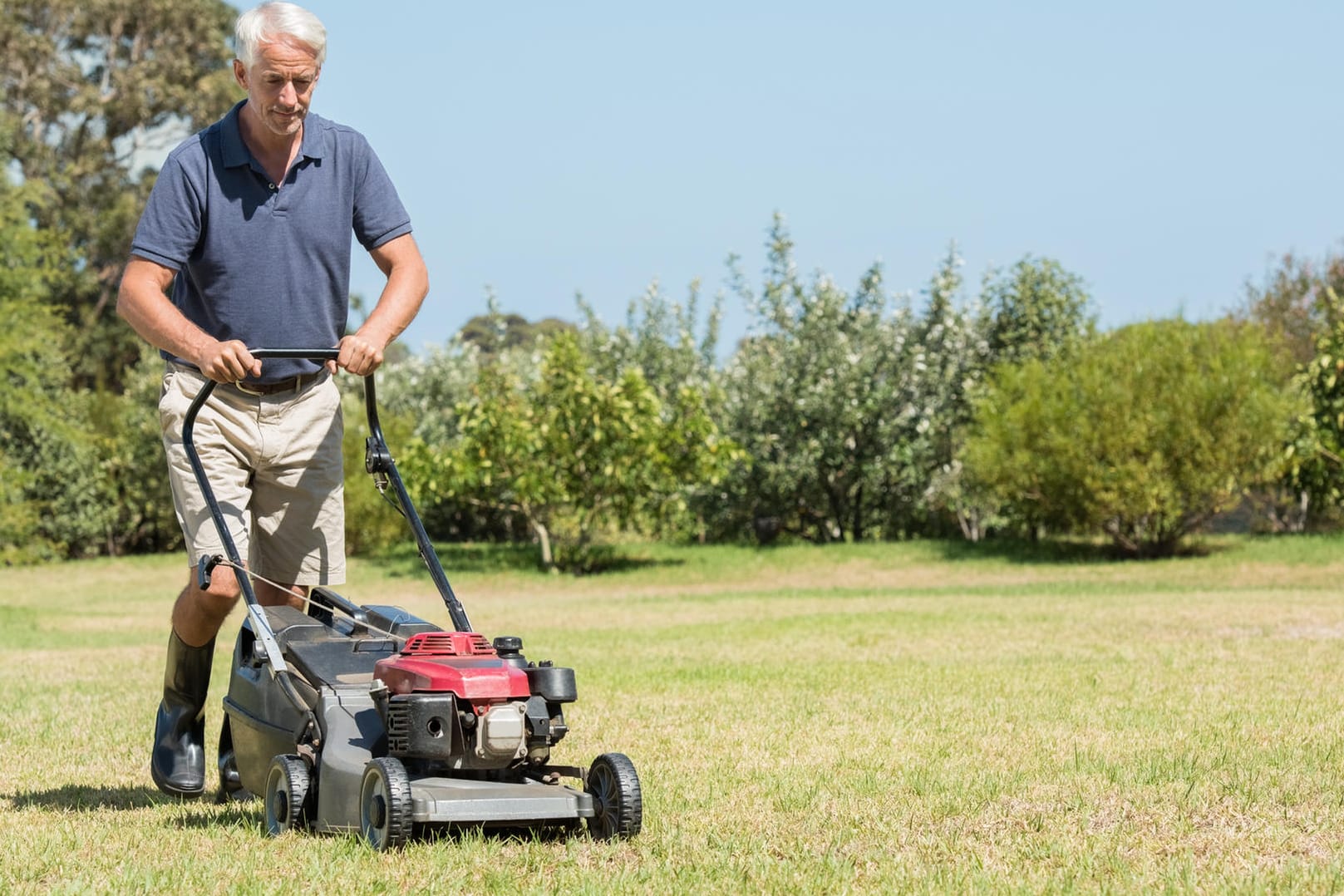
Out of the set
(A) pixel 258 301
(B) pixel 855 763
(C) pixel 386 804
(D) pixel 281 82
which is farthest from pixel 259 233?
(B) pixel 855 763

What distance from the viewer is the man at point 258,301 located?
14.7 feet

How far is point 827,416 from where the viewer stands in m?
27.0

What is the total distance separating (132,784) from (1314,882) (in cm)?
393

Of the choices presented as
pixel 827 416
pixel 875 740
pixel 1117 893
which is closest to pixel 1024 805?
pixel 1117 893

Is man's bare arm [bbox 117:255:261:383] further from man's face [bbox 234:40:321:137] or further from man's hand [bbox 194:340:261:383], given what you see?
man's face [bbox 234:40:321:137]

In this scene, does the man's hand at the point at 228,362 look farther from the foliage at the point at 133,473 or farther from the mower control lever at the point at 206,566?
the foliage at the point at 133,473

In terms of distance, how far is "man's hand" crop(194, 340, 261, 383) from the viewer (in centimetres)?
414

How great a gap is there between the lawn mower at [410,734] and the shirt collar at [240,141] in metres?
0.60

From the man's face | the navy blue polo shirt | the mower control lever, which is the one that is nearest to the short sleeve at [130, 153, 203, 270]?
the navy blue polo shirt

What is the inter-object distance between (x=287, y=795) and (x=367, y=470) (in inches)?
37.9

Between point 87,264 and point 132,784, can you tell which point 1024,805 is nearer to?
point 132,784

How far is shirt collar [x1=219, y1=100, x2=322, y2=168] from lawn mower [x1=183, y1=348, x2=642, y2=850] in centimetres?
60

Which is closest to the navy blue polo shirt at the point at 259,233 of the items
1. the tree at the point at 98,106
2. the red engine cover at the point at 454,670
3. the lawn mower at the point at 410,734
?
the lawn mower at the point at 410,734

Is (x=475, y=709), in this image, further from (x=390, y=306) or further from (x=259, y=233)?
(x=259, y=233)
